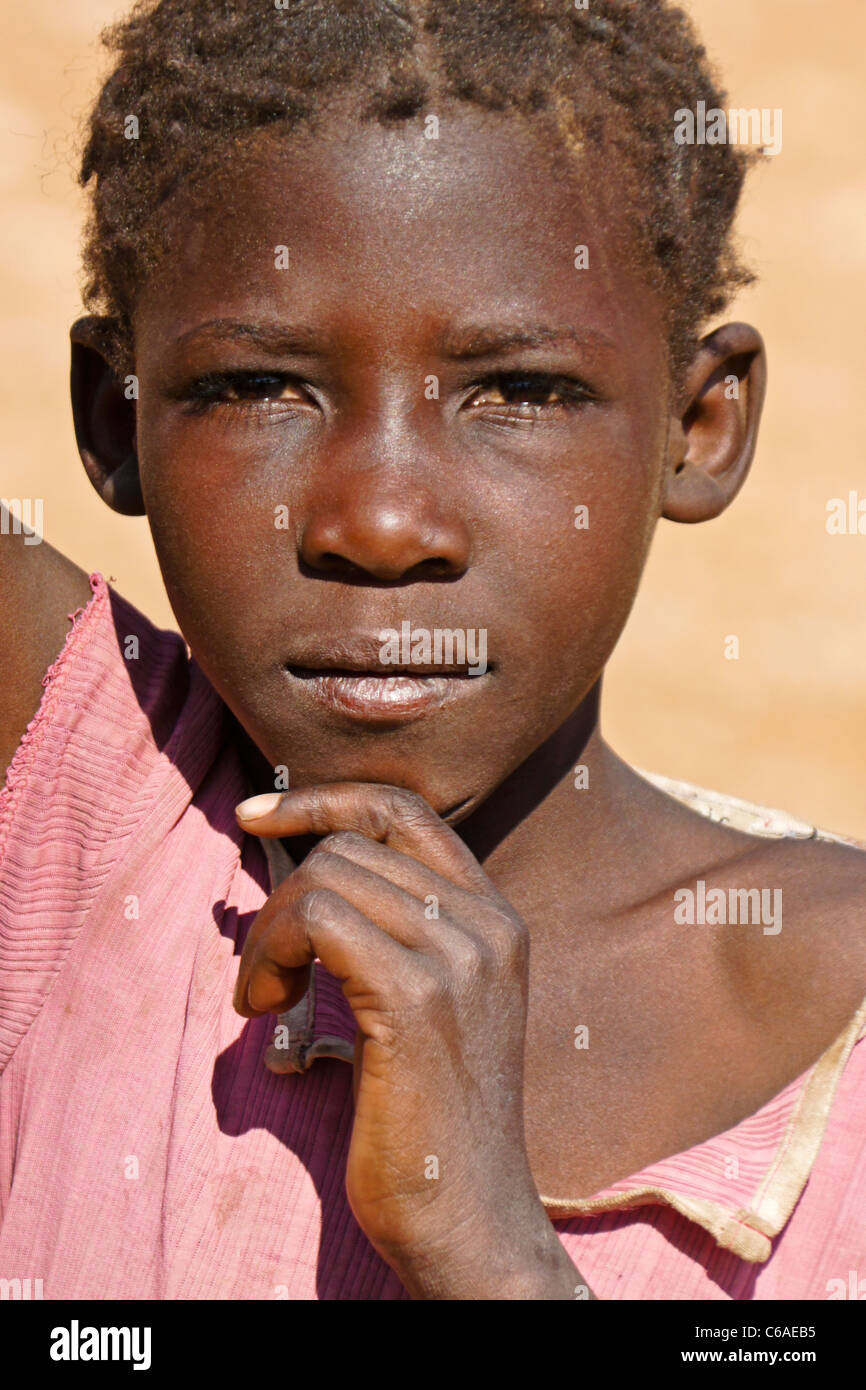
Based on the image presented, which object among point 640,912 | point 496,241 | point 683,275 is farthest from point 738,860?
point 496,241

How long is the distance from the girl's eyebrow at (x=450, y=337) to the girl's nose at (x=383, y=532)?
0.15 m

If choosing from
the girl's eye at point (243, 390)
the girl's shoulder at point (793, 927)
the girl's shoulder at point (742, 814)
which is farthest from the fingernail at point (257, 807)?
the girl's shoulder at point (742, 814)

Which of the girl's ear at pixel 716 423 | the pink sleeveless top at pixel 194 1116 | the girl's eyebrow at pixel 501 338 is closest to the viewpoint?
the girl's eyebrow at pixel 501 338

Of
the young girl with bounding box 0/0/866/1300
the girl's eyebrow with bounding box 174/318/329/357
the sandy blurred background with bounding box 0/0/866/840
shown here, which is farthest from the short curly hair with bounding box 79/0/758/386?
the sandy blurred background with bounding box 0/0/866/840

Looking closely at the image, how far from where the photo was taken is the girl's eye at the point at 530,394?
70.8 inches

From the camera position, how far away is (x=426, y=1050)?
5.37 ft

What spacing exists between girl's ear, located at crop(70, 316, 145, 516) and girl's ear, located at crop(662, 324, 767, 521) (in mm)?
706

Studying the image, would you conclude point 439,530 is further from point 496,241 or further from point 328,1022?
point 328,1022

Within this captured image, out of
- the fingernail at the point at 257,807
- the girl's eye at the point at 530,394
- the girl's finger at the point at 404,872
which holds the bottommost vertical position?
the girl's finger at the point at 404,872

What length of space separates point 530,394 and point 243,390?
321 millimetres

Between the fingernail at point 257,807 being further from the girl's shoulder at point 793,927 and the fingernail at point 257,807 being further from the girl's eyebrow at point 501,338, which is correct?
the girl's shoulder at point 793,927

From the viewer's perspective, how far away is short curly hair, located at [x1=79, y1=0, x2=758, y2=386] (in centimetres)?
178

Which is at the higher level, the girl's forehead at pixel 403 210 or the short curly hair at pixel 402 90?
the short curly hair at pixel 402 90

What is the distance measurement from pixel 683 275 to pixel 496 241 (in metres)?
0.39
